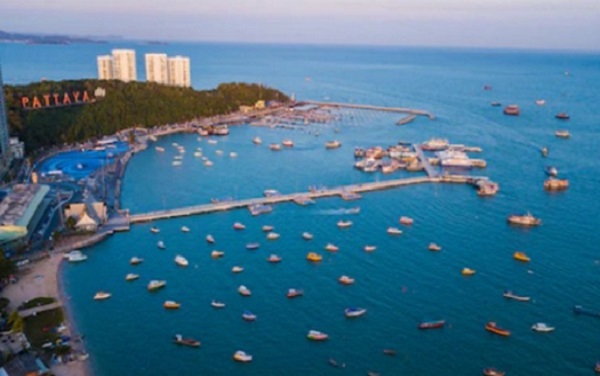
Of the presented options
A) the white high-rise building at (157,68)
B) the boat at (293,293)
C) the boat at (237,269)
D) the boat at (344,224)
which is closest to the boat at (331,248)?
the boat at (344,224)

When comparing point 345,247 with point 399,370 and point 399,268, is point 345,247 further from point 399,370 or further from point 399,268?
point 399,370

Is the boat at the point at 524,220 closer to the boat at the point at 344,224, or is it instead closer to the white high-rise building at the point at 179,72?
the boat at the point at 344,224

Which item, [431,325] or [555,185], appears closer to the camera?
[431,325]

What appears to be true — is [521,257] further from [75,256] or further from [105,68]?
[105,68]

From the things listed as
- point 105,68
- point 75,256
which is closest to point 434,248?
point 75,256

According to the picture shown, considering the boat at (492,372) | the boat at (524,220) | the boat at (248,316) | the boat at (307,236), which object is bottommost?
the boat at (248,316)
